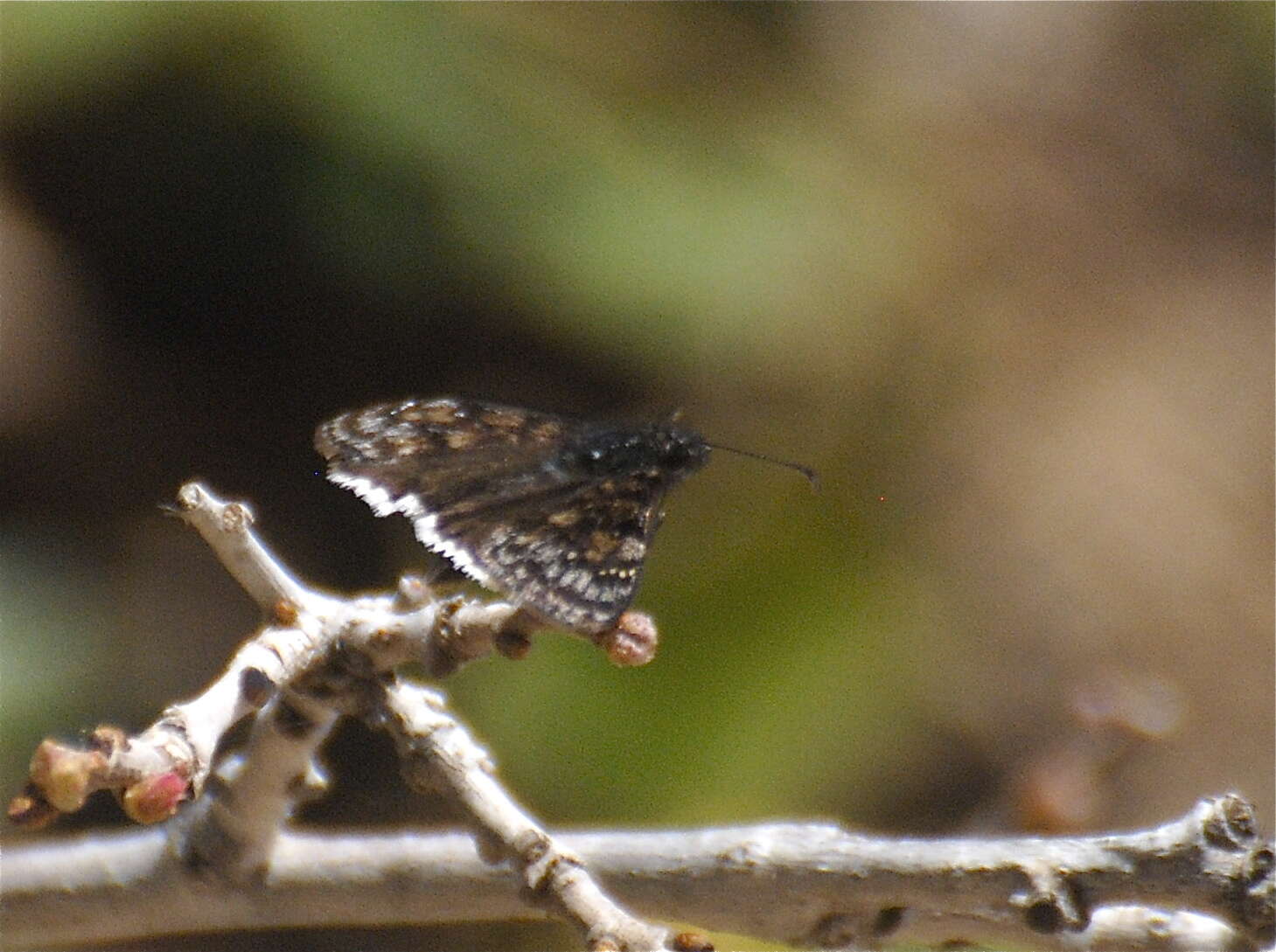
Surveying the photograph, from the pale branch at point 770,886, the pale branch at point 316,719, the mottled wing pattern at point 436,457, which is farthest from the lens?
the mottled wing pattern at point 436,457

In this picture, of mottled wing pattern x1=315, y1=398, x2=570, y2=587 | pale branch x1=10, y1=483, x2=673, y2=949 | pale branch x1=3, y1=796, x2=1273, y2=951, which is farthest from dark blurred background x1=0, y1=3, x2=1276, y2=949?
pale branch x1=10, y1=483, x2=673, y2=949

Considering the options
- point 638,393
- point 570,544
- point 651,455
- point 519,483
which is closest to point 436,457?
point 519,483

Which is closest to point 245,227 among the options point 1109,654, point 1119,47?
point 1109,654

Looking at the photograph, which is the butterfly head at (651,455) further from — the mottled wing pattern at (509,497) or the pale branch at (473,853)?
the pale branch at (473,853)

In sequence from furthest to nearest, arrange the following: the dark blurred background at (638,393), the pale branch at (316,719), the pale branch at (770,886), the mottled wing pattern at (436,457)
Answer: the dark blurred background at (638,393) < the mottled wing pattern at (436,457) < the pale branch at (770,886) < the pale branch at (316,719)

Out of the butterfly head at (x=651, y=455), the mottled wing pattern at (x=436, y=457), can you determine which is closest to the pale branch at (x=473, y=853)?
the mottled wing pattern at (x=436, y=457)

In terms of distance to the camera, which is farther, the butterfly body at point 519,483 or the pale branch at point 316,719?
the butterfly body at point 519,483
